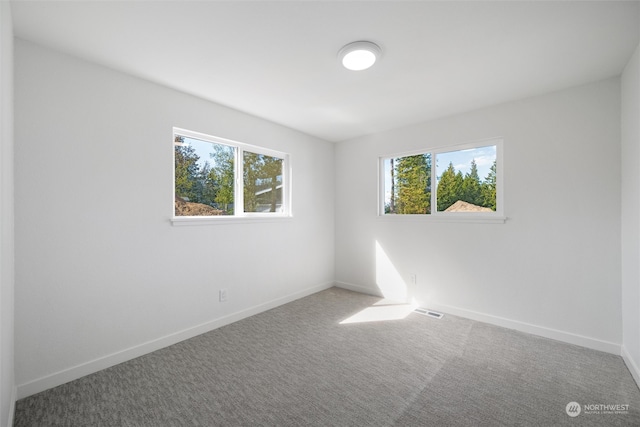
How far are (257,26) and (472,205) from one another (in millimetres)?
2858

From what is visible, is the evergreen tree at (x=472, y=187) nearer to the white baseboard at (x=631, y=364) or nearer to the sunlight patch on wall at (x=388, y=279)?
the sunlight patch on wall at (x=388, y=279)

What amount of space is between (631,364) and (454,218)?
180cm

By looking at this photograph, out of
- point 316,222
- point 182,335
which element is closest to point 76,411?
point 182,335

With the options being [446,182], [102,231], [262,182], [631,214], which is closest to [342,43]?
[262,182]

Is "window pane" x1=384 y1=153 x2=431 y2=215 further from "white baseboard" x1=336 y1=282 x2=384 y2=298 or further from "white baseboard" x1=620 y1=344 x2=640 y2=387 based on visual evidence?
"white baseboard" x1=620 y1=344 x2=640 y2=387

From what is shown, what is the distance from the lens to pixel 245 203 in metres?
3.38

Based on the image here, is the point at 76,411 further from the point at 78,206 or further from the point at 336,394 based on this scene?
the point at 336,394

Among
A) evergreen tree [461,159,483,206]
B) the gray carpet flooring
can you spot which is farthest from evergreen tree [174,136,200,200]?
evergreen tree [461,159,483,206]

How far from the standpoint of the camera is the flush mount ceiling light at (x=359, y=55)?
1.94m

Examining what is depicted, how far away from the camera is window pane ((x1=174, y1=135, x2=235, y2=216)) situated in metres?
2.80

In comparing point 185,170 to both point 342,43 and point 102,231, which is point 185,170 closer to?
point 102,231

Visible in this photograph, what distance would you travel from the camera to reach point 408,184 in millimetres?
3812

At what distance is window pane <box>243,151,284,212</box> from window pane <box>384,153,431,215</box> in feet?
5.12

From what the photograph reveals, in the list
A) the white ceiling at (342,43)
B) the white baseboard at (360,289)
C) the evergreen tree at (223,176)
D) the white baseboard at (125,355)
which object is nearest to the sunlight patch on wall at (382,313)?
the white baseboard at (360,289)
